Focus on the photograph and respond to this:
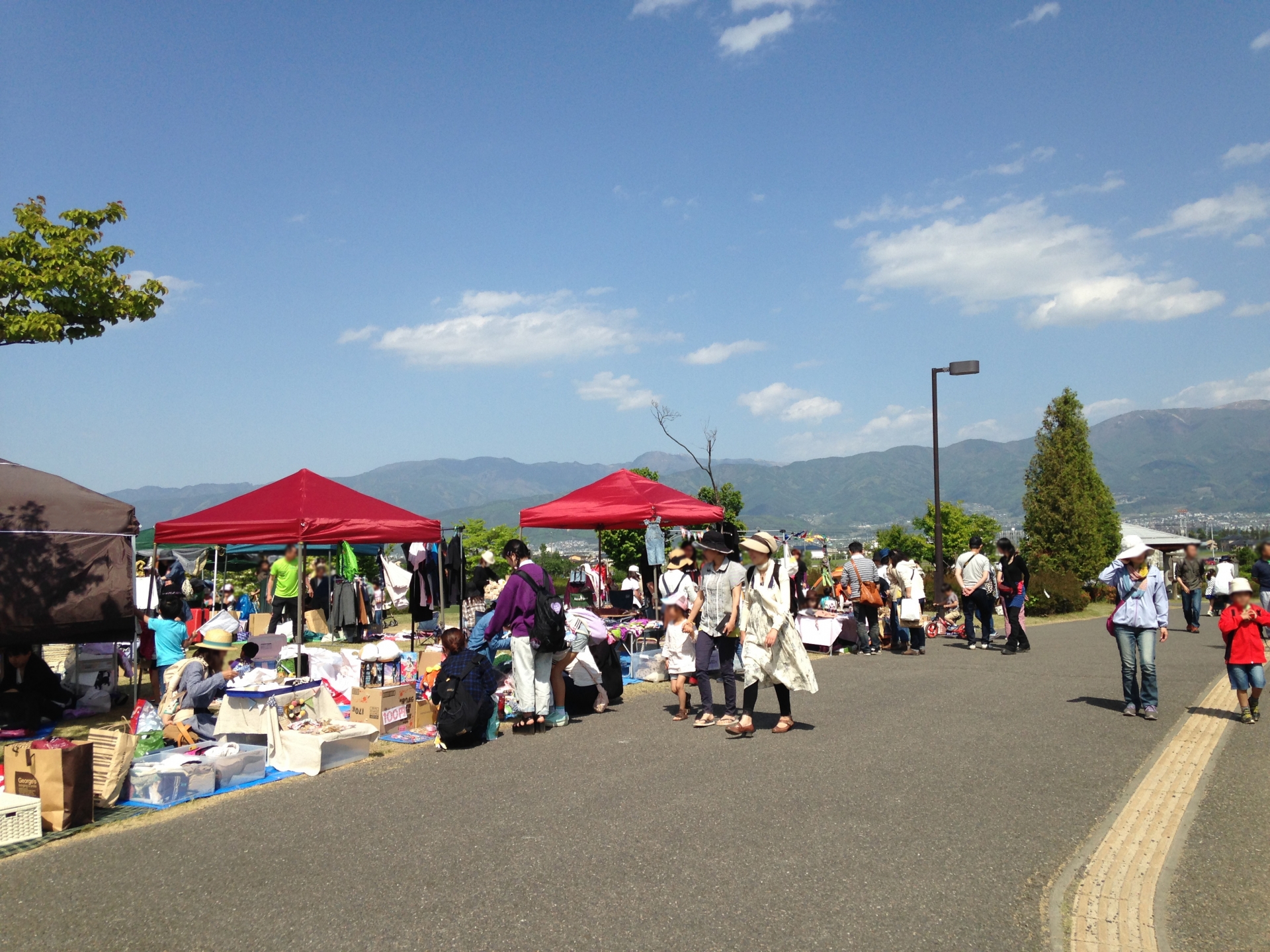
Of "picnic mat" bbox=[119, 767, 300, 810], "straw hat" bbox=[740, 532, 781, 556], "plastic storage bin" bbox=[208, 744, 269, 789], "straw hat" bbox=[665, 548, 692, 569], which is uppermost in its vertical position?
"straw hat" bbox=[740, 532, 781, 556]

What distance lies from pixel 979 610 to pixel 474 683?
10.1m

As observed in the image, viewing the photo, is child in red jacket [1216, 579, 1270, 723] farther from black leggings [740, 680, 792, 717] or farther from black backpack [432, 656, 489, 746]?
black backpack [432, 656, 489, 746]

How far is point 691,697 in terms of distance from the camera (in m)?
10.5

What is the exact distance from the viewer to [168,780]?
257 inches

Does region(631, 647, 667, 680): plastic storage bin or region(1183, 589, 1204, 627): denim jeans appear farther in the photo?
region(1183, 589, 1204, 627): denim jeans

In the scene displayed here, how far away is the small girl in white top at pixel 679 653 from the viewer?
919 cm

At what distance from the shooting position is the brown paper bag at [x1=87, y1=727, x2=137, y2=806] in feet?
20.7

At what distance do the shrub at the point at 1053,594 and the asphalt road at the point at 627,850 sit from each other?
1559cm

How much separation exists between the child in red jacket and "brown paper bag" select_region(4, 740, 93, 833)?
950 centimetres

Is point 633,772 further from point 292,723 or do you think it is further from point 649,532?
point 649,532

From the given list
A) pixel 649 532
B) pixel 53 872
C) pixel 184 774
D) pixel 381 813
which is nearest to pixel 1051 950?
pixel 381 813

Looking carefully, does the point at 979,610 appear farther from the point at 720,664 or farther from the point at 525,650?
the point at 525,650

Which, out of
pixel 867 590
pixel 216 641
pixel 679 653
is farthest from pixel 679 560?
pixel 216 641

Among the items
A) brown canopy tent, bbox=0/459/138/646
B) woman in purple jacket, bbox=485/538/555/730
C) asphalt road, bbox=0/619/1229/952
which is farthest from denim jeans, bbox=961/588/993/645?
brown canopy tent, bbox=0/459/138/646
